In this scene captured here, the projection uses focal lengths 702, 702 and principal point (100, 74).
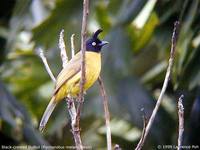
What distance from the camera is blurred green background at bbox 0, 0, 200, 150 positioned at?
5.43 m

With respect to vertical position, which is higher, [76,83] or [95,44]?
[95,44]

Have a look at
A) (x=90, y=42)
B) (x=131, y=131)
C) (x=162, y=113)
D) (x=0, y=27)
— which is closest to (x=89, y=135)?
(x=131, y=131)

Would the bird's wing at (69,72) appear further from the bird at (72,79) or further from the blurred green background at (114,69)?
the blurred green background at (114,69)

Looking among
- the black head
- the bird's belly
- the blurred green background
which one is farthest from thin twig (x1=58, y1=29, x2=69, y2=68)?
the blurred green background

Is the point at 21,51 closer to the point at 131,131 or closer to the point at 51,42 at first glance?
the point at 51,42

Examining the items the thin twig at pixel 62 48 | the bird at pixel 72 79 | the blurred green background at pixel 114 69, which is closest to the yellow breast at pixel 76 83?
the bird at pixel 72 79

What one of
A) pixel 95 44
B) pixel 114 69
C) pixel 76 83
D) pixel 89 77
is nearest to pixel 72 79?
pixel 76 83

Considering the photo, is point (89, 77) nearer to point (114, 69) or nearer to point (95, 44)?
point (95, 44)

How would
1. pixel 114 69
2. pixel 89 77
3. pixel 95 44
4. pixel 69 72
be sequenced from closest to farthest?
1. pixel 89 77
2. pixel 69 72
3. pixel 95 44
4. pixel 114 69

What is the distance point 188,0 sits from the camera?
16.8 ft

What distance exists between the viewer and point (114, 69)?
19.4 ft

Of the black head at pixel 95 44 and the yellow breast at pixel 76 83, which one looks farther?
the black head at pixel 95 44

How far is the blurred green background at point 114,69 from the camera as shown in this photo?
17.8ft

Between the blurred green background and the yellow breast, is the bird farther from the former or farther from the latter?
the blurred green background
